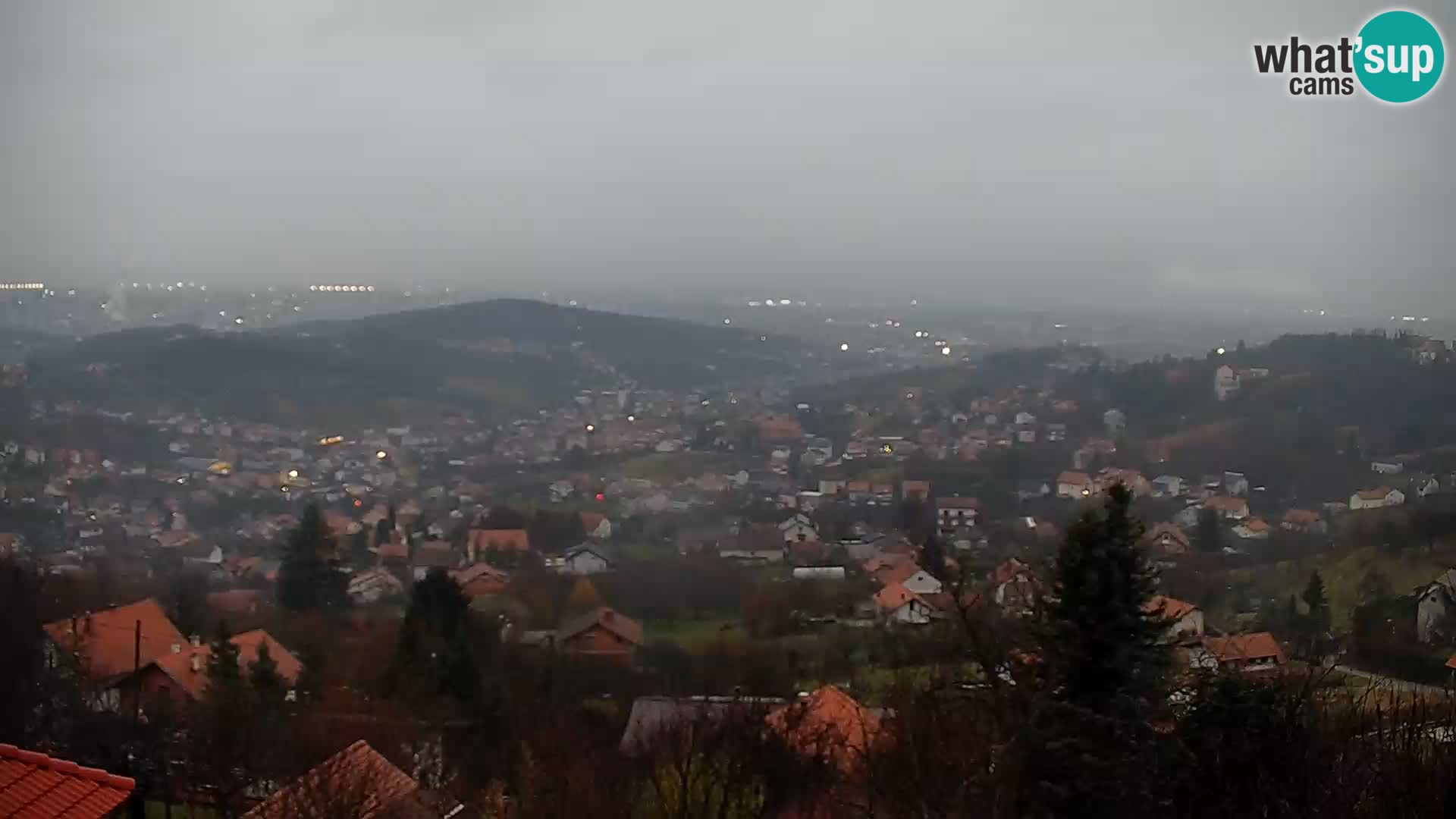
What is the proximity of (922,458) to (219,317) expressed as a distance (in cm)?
2538

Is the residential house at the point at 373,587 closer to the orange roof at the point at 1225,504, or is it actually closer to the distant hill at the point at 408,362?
the distant hill at the point at 408,362

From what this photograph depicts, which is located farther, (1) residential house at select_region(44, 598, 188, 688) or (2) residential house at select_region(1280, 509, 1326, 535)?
(2) residential house at select_region(1280, 509, 1326, 535)

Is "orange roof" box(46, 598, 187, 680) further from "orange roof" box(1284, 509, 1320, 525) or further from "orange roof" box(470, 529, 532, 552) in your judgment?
"orange roof" box(1284, 509, 1320, 525)

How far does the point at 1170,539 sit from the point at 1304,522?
326 cm

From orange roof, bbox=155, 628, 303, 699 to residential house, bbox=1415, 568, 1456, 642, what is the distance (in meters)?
10.8

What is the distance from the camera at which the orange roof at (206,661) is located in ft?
29.6

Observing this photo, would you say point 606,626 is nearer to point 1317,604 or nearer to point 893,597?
point 893,597

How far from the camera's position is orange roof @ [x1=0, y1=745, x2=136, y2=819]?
224 cm

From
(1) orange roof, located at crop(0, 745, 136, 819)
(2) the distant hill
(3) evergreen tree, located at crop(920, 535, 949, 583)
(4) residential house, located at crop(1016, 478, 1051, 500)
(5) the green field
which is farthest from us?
(2) the distant hill

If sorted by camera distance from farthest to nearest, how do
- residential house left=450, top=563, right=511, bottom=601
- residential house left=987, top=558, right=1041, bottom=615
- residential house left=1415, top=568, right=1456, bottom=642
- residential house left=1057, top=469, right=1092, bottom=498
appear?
1. residential house left=1057, top=469, right=1092, bottom=498
2. residential house left=450, top=563, right=511, bottom=601
3. residential house left=1415, top=568, right=1456, bottom=642
4. residential house left=987, top=558, right=1041, bottom=615

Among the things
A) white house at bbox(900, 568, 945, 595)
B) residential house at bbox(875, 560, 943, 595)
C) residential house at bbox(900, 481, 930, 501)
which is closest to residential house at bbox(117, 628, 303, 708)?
residential house at bbox(875, 560, 943, 595)

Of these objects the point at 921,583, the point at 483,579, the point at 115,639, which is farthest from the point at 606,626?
the point at 115,639

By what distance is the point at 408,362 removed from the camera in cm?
3419

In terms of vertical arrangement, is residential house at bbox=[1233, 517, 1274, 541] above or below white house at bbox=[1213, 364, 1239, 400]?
below
